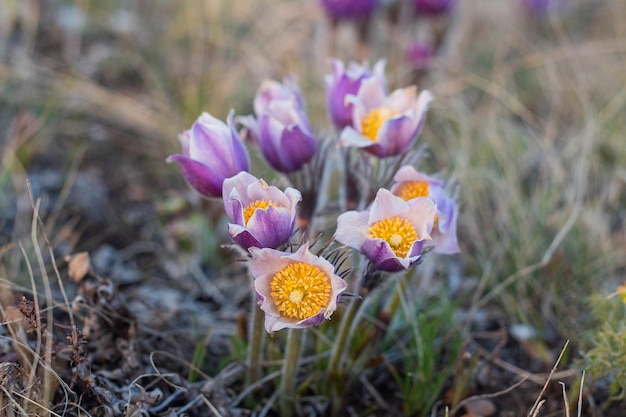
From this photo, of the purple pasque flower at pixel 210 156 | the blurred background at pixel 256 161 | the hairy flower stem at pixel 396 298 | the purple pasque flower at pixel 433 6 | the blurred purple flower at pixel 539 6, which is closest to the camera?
the purple pasque flower at pixel 210 156

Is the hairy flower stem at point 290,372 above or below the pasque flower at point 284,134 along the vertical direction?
below

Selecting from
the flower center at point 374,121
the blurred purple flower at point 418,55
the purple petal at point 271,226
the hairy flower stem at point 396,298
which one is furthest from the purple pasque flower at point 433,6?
the purple petal at point 271,226

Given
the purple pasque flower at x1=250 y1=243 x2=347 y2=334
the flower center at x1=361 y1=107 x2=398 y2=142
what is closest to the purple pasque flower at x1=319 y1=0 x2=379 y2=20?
the flower center at x1=361 y1=107 x2=398 y2=142

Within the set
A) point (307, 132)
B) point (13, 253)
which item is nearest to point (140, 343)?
point (13, 253)

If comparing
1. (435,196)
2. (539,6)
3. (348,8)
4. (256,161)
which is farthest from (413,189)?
(539,6)

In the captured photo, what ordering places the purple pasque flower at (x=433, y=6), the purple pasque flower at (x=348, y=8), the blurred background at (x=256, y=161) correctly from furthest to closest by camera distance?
the purple pasque flower at (x=433, y=6), the purple pasque flower at (x=348, y=8), the blurred background at (x=256, y=161)

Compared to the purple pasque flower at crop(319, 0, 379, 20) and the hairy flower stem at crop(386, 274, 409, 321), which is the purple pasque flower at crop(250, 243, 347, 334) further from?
the purple pasque flower at crop(319, 0, 379, 20)

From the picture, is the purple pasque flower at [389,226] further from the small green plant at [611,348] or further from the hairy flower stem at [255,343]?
the small green plant at [611,348]

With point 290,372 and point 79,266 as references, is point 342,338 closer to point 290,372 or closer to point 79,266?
point 290,372
